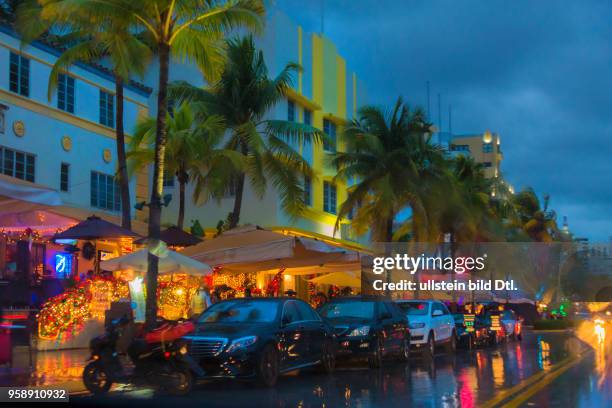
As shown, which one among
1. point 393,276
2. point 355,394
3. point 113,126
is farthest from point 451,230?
point 355,394

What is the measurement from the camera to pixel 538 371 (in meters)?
17.7

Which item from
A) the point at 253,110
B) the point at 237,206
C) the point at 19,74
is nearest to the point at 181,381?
the point at 237,206

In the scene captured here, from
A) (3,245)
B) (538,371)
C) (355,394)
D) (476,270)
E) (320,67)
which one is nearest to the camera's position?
(355,394)

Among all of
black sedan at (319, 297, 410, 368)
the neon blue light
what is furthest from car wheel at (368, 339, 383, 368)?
the neon blue light

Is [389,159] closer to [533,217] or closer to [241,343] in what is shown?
[241,343]

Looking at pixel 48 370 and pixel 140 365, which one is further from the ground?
pixel 140 365

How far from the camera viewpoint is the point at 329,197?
133ft

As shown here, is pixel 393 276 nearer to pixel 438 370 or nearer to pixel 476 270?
pixel 476 270

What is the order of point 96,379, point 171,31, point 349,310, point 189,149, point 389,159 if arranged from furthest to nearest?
point 389,159 < point 189,149 < point 349,310 < point 171,31 < point 96,379

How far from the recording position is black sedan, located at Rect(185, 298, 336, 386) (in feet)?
44.0

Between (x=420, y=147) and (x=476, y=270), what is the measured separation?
843 inches

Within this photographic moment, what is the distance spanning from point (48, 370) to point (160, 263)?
3698 millimetres

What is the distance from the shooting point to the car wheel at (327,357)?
16.2m

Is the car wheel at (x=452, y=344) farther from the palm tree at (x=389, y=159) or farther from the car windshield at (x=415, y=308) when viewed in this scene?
the palm tree at (x=389, y=159)
